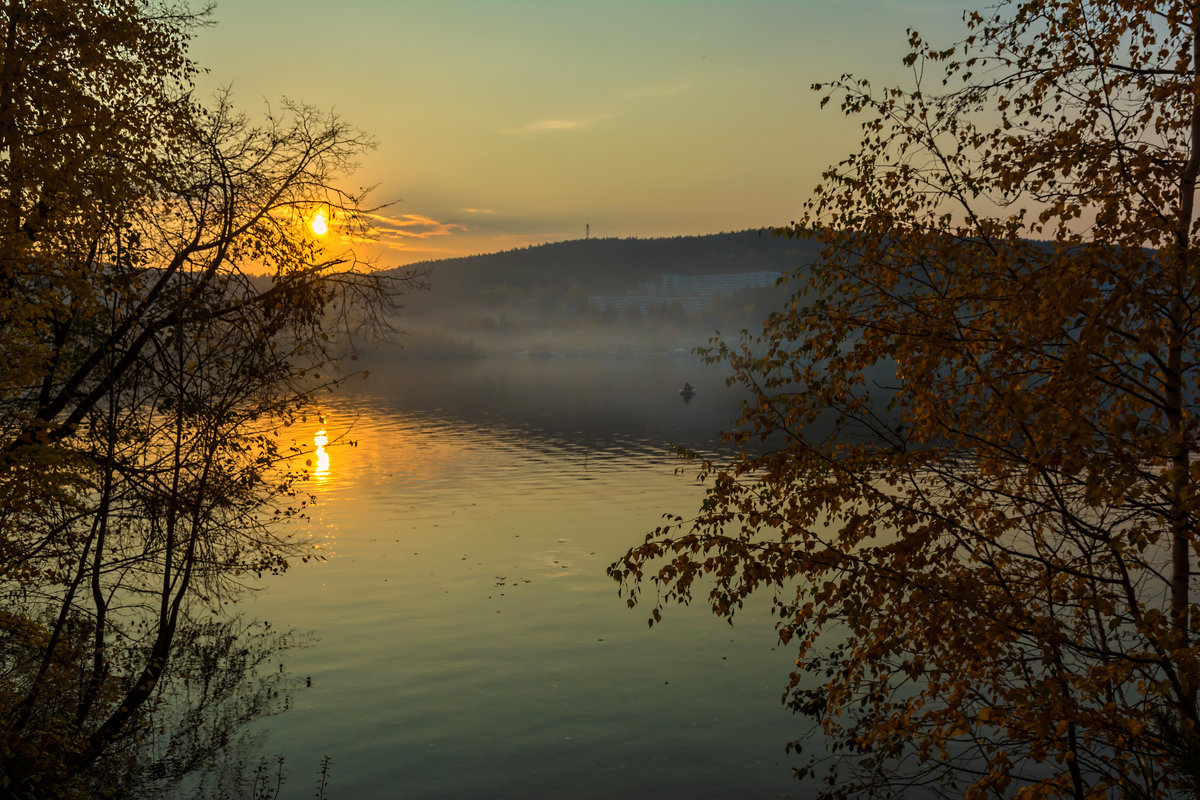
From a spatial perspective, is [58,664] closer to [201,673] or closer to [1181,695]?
[201,673]

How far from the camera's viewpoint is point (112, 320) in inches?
606

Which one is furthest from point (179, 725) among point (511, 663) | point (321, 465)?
point (321, 465)

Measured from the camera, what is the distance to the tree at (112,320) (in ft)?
46.7

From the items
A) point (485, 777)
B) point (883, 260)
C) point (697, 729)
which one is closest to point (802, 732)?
point (697, 729)

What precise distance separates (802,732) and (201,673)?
16365 mm

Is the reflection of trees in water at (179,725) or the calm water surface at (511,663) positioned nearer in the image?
the reflection of trees in water at (179,725)

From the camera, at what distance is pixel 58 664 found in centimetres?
1516

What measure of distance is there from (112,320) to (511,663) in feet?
52.7

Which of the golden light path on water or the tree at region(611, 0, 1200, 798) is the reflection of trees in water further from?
the golden light path on water

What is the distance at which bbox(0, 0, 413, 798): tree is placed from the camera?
46.7 ft

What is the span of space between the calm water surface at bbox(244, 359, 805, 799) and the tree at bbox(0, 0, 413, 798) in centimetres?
459

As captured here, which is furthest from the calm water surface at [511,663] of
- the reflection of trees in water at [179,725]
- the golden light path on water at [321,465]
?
the golden light path on water at [321,465]

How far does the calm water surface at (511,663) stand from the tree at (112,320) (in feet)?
15.1

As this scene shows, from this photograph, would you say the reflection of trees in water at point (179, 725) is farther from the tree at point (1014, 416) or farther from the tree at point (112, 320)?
the tree at point (1014, 416)
